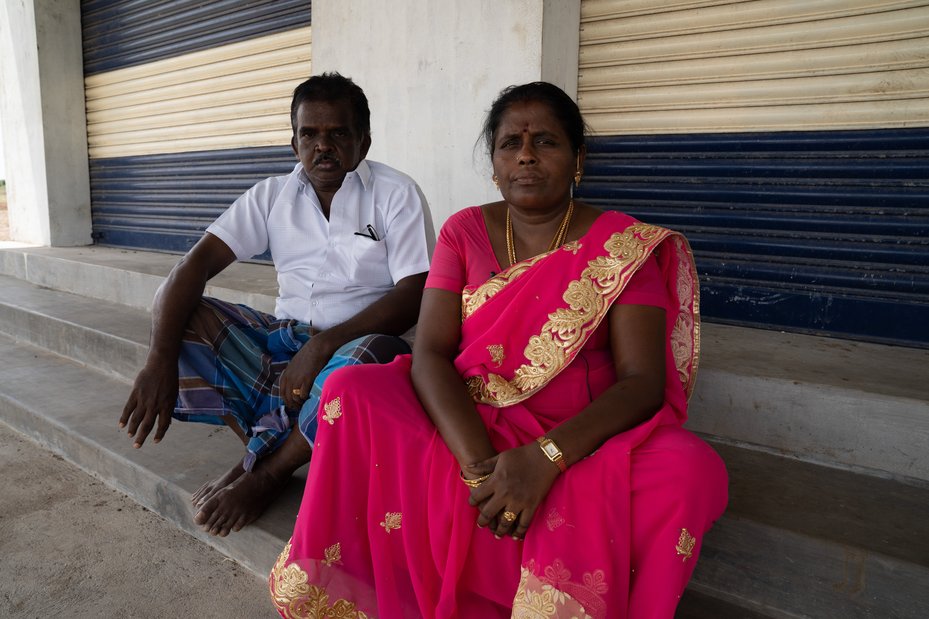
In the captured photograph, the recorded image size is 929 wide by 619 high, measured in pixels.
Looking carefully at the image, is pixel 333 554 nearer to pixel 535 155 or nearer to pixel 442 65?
pixel 535 155

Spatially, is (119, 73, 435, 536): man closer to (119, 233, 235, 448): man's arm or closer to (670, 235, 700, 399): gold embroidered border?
(119, 233, 235, 448): man's arm

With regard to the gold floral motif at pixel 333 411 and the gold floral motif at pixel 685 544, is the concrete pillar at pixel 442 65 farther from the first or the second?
the gold floral motif at pixel 685 544

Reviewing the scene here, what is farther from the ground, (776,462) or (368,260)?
(368,260)

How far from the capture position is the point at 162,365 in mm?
2062

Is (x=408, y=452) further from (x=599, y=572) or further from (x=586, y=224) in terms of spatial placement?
(x=586, y=224)

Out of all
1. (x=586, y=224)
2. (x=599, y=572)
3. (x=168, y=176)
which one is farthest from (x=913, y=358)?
(x=168, y=176)

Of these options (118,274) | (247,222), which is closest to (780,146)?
(247,222)

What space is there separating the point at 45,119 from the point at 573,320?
20.6ft

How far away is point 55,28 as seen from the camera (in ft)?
20.1

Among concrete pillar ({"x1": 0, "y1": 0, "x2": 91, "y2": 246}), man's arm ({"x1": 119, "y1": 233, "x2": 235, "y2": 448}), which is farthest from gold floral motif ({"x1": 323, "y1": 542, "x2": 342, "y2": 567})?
concrete pillar ({"x1": 0, "y1": 0, "x2": 91, "y2": 246})

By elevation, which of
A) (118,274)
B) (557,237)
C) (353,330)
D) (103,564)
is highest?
(557,237)

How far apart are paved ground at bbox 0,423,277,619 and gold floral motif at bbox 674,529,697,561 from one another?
1153mm

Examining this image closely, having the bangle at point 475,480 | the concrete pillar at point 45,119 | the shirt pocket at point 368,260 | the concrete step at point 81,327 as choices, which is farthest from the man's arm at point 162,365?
the concrete pillar at point 45,119

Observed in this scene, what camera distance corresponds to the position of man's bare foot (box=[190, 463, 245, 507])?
2.11 meters
